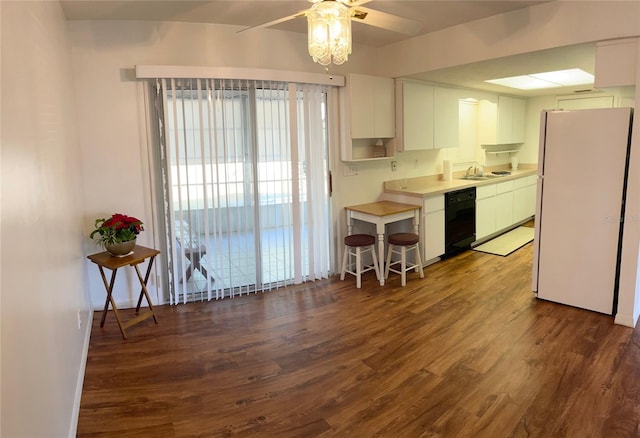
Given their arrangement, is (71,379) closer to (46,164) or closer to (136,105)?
(46,164)

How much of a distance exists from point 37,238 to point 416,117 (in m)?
4.10

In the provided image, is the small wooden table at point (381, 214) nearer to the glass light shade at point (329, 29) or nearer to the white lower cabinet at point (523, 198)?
the glass light shade at point (329, 29)

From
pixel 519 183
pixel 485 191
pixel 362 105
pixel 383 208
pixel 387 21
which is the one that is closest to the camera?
pixel 387 21

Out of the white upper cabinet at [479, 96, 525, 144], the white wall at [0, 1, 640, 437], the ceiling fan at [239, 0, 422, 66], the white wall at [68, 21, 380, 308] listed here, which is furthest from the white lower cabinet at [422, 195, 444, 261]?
the ceiling fan at [239, 0, 422, 66]

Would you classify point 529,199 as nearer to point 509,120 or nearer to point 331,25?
point 509,120

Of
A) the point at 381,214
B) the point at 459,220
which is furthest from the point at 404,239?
the point at 459,220

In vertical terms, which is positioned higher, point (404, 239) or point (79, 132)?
point (79, 132)

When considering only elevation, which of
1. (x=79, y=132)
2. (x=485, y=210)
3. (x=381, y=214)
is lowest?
(x=485, y=210)

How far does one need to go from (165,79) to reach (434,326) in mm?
3050

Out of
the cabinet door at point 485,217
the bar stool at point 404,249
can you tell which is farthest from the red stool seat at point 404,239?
the cabinet door at point 485,217

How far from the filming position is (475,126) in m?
6.71

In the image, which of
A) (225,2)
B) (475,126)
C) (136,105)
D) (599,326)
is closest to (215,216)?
(136,105)

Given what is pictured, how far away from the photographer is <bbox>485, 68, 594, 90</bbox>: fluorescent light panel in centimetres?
516

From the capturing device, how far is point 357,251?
4.36m
